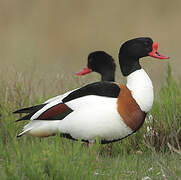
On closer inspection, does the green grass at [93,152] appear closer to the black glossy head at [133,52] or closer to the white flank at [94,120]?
the white flank at [94,120]

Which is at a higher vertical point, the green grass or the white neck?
the white neck

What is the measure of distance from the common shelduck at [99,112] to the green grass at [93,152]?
0.51 feet

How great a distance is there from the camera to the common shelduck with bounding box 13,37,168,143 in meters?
4.56

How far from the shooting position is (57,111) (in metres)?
4.80

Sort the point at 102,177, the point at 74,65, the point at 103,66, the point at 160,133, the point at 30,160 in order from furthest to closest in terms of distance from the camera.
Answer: the point at 74,65
the point at 103,66
the point at 160,133
the point at 102,177
the point at 30,160

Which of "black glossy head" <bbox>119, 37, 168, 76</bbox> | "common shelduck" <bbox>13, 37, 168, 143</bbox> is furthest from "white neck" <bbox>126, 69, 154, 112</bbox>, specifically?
"black glossy head" <bbox>119, 37, 168, 76</bbox>

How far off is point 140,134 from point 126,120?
76cm

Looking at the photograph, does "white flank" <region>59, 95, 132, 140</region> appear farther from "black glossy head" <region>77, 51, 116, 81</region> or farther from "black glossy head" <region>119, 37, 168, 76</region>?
"black glossy head" <region>77, 51, 116, 81</region>

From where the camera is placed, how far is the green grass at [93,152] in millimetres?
3537

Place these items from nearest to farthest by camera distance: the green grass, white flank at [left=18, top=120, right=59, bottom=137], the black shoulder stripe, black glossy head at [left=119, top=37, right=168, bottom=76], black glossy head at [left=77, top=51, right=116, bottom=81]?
1. the green grass
2. the black shoulder stripe
3. white flank at [left=18, top=120, right=59, bottom=137]
4. black glossy head at [left=119, top=37, right=168, bottom=76]
5. black glossy head at [left=77, top=51, right=116, bottom=81]

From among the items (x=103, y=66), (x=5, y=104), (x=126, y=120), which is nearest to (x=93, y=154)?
(x=126, y=120)

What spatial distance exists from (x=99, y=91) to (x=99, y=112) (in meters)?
0.25

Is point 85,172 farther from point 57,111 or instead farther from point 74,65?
point 74,65

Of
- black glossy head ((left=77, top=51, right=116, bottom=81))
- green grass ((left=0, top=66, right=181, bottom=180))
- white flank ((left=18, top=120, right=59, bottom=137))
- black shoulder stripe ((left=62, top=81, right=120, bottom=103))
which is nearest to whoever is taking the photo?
green grass ((left=0, top=66, right=181, bottom=180))
